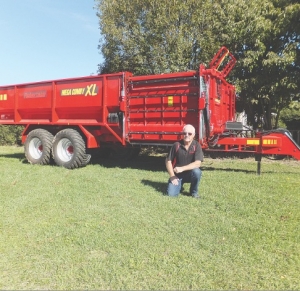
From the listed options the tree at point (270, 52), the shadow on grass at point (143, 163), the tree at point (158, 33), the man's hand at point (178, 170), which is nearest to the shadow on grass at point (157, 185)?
the man's hand at point (178, 170)

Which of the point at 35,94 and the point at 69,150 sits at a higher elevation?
the point at 35,94

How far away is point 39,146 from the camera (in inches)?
384

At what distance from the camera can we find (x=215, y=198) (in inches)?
216

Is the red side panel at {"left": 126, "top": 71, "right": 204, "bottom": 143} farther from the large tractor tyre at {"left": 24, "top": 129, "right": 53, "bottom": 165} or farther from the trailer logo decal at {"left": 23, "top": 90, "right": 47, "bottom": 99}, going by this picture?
the trailer logo decal at {"left": 23, "top": 90, "right": 47, "bottom": 99}

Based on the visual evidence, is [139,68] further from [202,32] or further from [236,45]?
[236,45]

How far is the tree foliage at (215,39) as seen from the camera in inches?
413

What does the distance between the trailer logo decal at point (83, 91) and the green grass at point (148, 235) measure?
275cm

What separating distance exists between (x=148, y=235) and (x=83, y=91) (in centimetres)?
570

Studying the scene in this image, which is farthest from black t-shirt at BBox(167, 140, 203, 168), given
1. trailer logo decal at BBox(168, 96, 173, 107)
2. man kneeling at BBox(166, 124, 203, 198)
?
trailer logo decal at BBox(168, 96, 173, 107)

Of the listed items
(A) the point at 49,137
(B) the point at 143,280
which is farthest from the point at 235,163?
(B) the point at 143,280

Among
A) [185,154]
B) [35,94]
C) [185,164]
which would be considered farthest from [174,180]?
[35,94]

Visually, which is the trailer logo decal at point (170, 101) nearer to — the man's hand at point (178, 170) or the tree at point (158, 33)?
the man's hand at point (178, 170)

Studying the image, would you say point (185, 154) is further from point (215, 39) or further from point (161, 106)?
point (215, 39)

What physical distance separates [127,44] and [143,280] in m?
11.2
